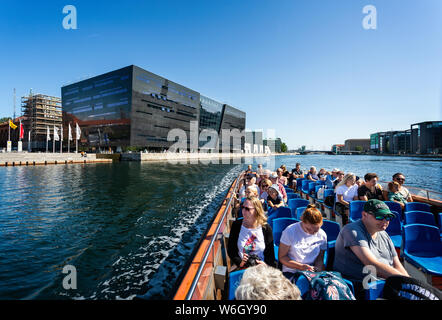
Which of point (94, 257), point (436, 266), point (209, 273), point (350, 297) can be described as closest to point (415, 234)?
point (436, 266)

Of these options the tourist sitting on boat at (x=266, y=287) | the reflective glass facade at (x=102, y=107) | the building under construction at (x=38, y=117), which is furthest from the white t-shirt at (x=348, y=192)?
the building under construction at (x=38, y=117)

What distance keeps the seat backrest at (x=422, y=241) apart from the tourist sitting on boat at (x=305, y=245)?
1.80 m

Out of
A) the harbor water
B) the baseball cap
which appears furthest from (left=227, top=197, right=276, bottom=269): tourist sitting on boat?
the harbor water

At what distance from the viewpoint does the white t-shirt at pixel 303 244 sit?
2879 mm

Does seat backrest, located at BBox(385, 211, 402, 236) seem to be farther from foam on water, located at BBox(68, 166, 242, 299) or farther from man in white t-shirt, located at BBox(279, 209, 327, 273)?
foam on water, located at BBox(68, 166, 242, 299)

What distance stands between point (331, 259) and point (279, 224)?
1.16 metres

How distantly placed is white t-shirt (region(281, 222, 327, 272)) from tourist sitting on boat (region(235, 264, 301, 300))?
59.2 inches

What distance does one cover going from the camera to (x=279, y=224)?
159 inches

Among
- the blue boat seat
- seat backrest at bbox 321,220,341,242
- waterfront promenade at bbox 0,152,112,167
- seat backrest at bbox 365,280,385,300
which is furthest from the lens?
waterfront promenade at bbox 0,152,112,167

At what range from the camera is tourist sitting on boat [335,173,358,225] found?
236 inches

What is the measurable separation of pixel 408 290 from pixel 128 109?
259ft

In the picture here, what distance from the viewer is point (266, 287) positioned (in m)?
1.47

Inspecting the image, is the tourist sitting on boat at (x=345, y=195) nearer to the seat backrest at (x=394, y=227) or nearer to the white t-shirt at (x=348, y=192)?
the white t-shirt at (x=348, y=192)

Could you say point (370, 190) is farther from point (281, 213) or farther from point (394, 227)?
point (281, 213)
